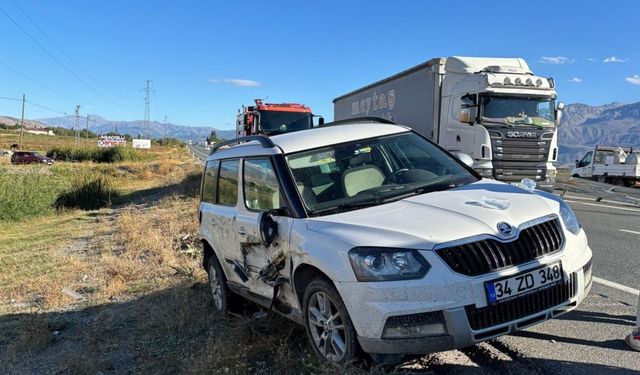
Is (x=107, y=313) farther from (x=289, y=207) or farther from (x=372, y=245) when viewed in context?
(x=372, y=245)

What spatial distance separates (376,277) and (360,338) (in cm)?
43

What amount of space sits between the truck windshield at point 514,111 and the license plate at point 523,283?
994cm

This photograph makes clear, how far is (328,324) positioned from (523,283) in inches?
52.8

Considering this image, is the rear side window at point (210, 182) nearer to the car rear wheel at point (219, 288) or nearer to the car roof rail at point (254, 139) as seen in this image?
the car roof rail at point (254, 139)

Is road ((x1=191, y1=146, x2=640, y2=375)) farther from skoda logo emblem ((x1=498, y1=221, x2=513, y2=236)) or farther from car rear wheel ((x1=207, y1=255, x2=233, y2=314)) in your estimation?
car rear wheel ((x1=207, y1=255, x2=233, y2=314))

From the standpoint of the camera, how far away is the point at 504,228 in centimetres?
349

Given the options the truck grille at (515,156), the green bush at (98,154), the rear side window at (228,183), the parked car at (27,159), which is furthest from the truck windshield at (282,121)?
the green bush at (98,154)

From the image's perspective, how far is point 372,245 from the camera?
11.0ft

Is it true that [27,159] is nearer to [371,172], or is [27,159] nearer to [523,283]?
[371,172]

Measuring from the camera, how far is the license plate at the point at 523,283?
10.9 feet

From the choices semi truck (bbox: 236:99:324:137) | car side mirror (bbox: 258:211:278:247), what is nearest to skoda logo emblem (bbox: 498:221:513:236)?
car side mirror (bbox: 258:211:278:247)

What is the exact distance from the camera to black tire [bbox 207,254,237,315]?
5617 mm

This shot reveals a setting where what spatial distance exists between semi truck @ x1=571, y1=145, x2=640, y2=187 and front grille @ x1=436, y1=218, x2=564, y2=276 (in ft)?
82.9

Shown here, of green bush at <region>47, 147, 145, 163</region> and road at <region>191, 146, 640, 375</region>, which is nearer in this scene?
road at <region>191, 146, 640, 375</region>
